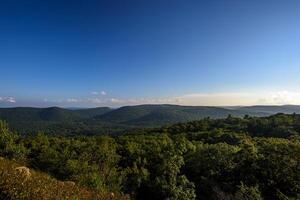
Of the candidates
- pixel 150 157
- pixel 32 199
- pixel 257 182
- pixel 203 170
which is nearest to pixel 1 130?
pixel 150 157

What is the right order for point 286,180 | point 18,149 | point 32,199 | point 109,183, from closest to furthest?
point 32,199
point 286,180
point 109,183
point 18,149

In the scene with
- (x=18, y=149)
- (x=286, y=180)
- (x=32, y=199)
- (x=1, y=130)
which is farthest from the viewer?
(x=1, y=130)

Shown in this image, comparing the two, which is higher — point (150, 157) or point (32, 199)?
point (32, 199)

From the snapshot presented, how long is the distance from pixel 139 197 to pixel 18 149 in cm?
2067

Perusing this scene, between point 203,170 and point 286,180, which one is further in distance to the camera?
point 203,170

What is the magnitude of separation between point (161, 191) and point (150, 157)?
1033 cm

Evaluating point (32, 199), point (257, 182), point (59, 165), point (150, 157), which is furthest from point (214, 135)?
point (32, 199)

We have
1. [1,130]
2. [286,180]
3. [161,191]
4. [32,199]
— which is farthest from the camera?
[1,130]

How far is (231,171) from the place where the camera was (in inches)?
1550

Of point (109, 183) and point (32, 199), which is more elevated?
point (32, 199)

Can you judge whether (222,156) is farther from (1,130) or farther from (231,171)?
(1,130)

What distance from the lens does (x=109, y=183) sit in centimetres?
3338

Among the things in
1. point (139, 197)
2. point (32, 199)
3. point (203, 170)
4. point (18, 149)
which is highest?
point (32, 199)

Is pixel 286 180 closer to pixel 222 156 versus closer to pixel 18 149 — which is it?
pixel 222 156
